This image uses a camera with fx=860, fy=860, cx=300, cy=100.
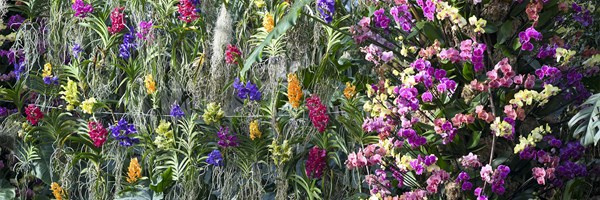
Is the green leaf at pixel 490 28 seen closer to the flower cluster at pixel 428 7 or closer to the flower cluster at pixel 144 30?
the flower cluster at pixel 428 7

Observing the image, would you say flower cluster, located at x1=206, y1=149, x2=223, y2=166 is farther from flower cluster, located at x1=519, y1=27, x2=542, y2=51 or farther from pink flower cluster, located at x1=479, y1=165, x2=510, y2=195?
flower cluster, located at x1=519, y1=27, x2=542, y2=51

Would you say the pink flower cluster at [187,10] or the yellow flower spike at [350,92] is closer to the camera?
the yellow flower spike at [350,92]

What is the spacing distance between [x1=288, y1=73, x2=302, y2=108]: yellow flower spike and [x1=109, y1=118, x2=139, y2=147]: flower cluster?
77 centimetres

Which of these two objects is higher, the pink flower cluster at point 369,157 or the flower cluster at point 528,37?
the flower cluster at point 528,37

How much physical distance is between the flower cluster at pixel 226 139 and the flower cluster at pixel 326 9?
1.98 ft

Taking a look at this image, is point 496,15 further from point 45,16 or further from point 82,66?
point 45,16

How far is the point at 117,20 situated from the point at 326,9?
1.04 m

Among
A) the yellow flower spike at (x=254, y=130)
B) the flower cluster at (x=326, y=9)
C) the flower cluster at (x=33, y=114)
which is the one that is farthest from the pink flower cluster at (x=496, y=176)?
the flower cluster at (x=33, y=114)

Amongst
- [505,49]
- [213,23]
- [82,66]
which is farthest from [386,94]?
[82,66]

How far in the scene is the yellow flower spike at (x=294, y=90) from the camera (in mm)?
3283

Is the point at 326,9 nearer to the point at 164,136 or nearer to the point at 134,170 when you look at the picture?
the point at 164,136

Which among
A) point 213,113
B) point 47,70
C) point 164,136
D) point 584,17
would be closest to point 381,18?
point 584,17

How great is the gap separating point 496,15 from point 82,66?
2064 millimetres

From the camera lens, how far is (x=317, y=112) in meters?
3.24
